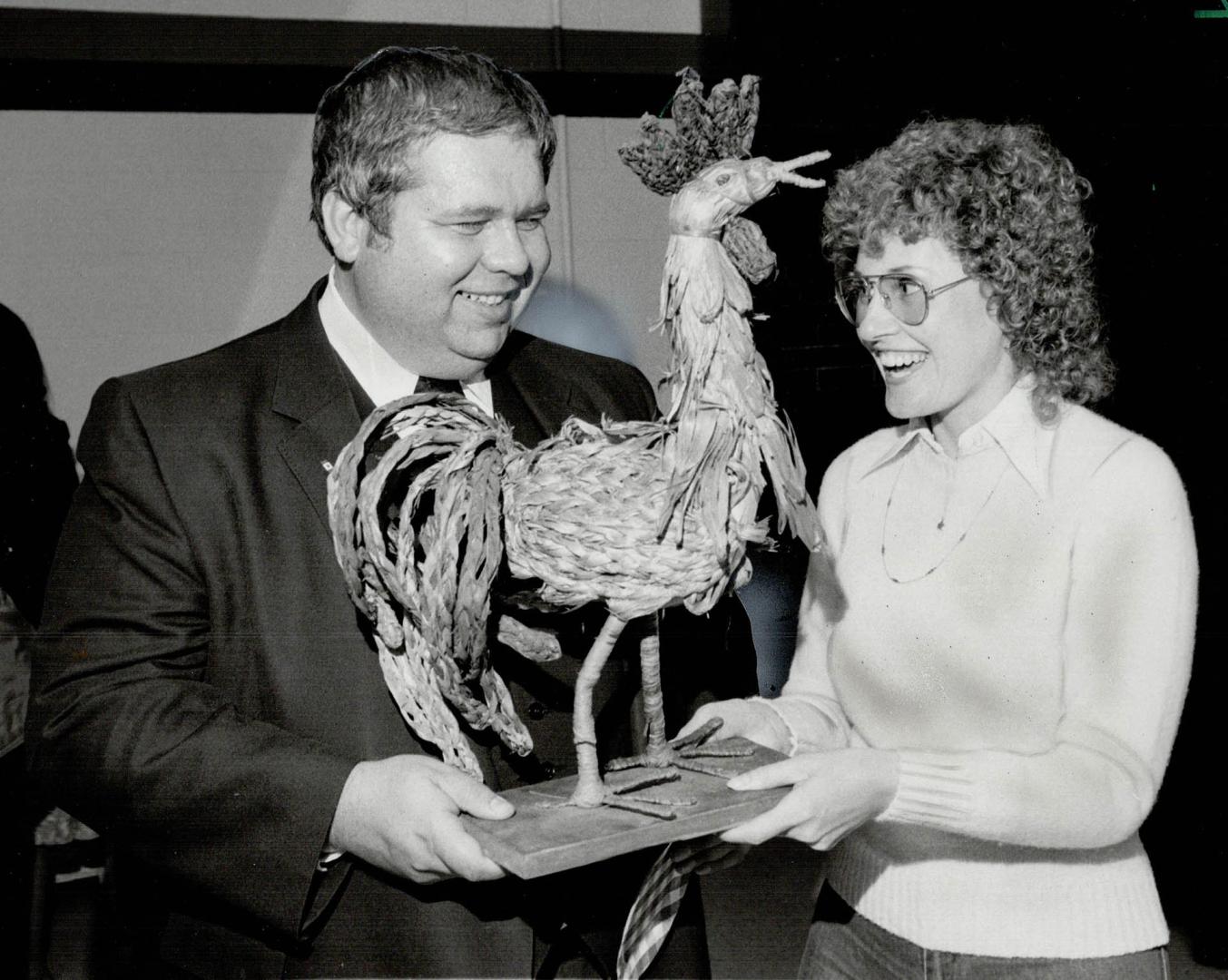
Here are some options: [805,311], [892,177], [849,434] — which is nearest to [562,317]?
[805,311]

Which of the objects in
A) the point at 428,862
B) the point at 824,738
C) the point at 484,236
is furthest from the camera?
the point at 824,738

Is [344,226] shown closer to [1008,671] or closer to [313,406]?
[313,406]

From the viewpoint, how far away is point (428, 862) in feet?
4.56

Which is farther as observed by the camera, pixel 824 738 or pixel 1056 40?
pixel 1056 40

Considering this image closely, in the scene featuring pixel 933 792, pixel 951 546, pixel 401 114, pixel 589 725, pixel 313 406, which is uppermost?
pixel 401 114

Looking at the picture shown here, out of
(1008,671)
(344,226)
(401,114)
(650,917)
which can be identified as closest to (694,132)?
(401,114)

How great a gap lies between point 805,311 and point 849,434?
1.08 ft

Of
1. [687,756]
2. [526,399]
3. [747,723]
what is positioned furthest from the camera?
[526,399]

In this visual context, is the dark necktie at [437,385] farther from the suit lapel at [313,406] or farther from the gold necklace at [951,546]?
the gold necklace at [951,546]

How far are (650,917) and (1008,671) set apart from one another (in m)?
0.65

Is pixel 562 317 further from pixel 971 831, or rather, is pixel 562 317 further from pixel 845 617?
pixel 971 831

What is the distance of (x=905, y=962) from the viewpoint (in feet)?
5.39

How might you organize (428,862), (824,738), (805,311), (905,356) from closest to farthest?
(428,862) < (905,356) < (824,738) < (805,311)

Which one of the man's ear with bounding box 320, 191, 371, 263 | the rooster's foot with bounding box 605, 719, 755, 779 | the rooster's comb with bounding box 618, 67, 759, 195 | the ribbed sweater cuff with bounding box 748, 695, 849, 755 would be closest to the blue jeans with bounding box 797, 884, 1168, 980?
the ribbed sweater cuff with bounding box 748, 695, 849, 755
